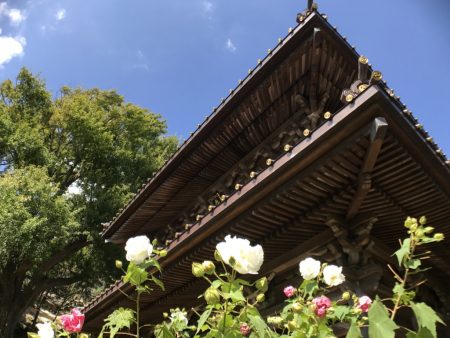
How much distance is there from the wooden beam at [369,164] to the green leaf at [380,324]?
1.73 meters

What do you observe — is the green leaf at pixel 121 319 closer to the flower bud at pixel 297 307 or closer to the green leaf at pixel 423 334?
the flower bud at pixel 297 307

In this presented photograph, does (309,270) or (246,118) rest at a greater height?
(246,118)

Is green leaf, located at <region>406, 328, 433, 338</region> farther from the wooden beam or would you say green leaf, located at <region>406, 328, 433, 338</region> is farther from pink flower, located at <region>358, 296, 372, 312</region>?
the wooden beam

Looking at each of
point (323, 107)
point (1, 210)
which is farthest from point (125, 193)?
point (323, 107)

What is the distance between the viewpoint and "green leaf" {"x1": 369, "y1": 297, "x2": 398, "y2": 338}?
1.20 m

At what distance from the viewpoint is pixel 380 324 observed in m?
1.23

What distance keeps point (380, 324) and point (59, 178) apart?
16298 millimetres

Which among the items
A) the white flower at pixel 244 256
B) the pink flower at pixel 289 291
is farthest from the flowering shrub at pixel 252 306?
the pink flower at pixel 289 291

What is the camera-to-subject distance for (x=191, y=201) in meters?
7.49

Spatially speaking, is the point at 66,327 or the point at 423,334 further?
the point at 66,327

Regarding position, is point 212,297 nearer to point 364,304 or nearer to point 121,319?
point 121,319

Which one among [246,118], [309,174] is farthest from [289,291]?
[246,118]

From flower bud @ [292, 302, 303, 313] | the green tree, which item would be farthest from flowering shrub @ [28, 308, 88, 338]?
the green tree

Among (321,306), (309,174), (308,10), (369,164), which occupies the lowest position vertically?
(321,306)
